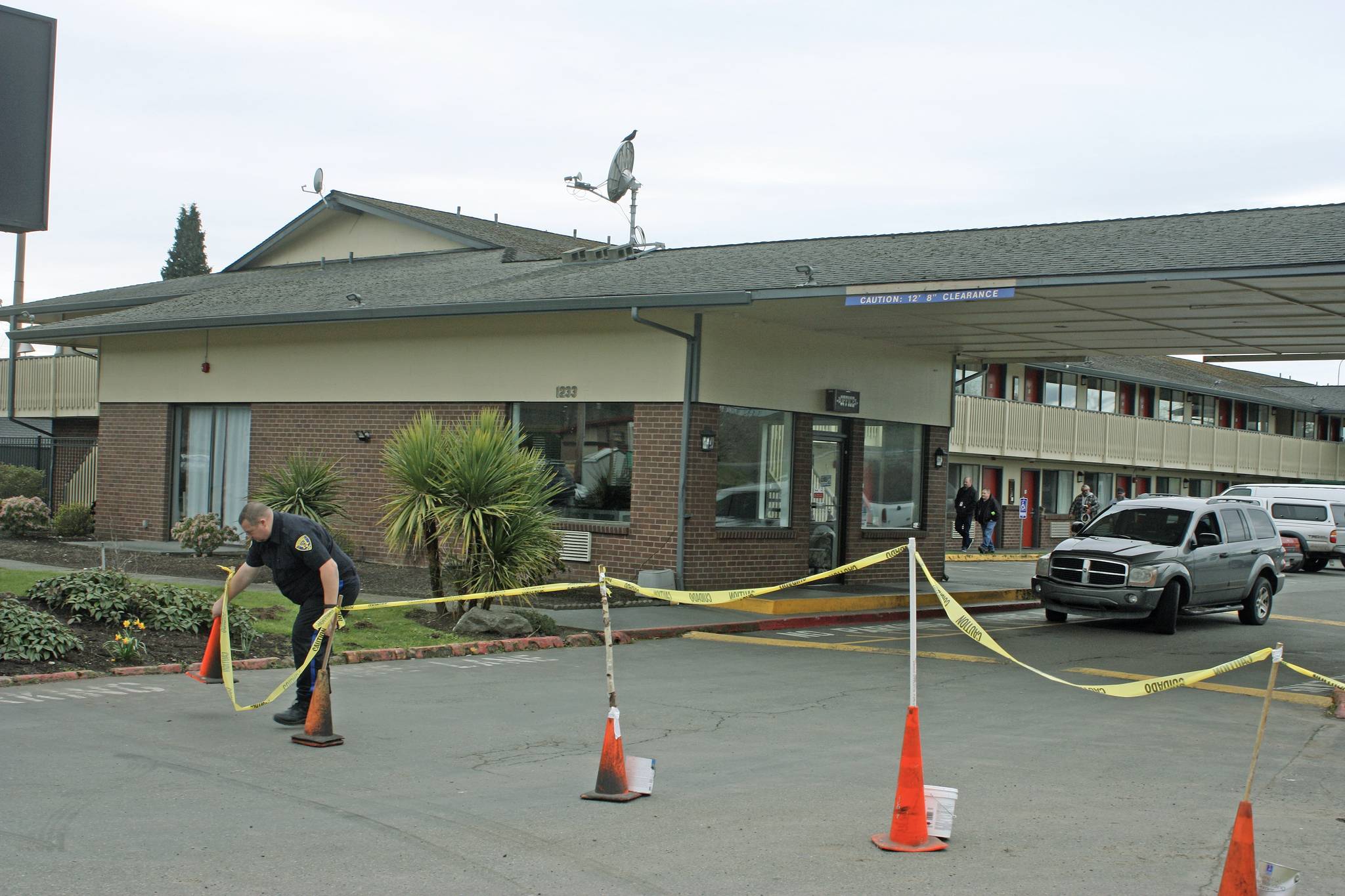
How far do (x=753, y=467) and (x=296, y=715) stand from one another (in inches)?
433

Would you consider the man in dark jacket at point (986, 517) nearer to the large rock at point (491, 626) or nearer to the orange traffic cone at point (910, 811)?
the large rock at point (491, 626)

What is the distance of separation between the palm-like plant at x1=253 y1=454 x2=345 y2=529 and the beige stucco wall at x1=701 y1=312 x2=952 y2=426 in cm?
568

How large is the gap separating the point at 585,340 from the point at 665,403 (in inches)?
67.0

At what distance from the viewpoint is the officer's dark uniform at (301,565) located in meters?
8.72

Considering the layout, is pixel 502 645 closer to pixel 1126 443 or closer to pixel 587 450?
pixel 587 450

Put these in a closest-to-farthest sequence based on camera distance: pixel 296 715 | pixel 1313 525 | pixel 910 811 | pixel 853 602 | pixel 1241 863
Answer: pixel 1241 863
pixel 910 811
pixel 296 715
pixel 853 602
pixel 1313 525

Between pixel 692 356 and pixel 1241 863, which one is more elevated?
pixel 692 356

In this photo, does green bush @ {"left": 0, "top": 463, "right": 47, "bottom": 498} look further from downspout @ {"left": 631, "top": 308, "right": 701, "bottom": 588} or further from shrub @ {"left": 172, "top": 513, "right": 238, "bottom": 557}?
downspout @ {"left": 631, "top": 308, "right": 701, "bottom": 588}

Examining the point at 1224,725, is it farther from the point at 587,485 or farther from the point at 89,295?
the point at 89,295

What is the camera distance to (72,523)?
25109mm

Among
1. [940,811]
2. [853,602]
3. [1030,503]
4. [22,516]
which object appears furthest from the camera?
[1030,503]

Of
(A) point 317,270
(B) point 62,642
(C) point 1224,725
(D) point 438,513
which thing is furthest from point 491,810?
(A) point 317,270

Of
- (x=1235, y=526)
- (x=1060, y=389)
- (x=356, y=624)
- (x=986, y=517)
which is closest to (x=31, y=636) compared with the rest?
(x=356, y=624)

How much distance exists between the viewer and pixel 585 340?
1878 centimetres
